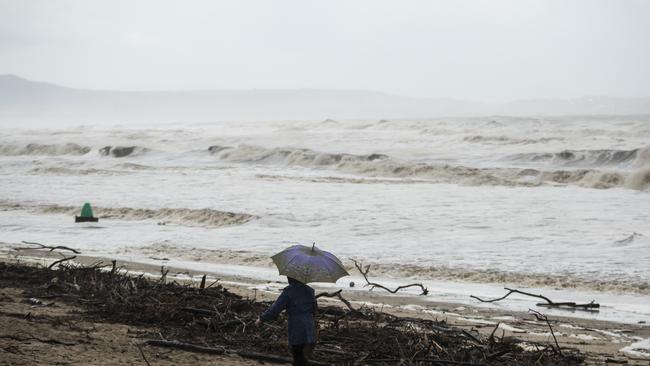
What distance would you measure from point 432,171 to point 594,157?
743 centimetres

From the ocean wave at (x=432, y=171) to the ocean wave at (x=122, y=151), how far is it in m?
8.40

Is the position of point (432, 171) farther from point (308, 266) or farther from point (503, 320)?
point (308, 266)

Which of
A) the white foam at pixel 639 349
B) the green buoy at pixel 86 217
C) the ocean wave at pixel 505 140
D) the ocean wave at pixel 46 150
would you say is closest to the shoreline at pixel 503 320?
the white foam at pixel 639 349

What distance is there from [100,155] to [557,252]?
41824mm

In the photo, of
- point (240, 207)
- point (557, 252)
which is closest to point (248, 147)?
point (240, 207)

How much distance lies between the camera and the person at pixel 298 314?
6.28 meters

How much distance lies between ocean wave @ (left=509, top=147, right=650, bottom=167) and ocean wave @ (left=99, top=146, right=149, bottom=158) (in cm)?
2490

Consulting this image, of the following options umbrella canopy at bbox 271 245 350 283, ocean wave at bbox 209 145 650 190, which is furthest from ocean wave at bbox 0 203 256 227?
umbrella canopy at bbox 271 245 350 283

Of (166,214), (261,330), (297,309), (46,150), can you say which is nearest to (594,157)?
(166,214)

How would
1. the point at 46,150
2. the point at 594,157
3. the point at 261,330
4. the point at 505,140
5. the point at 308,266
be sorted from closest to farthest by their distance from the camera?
1. the point at 308,266
2. the point at 261,330
3. the point at 594,157
4. the point at 505,140
5. the point at 46,150

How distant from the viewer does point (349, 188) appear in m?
28.0

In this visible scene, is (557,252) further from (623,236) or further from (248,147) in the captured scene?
(248,147)

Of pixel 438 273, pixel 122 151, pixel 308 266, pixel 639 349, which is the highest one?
pixel 308 266

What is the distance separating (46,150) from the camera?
2299 inches
